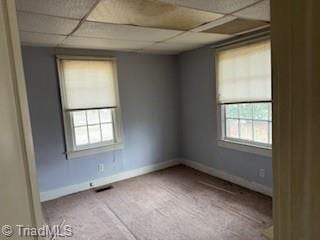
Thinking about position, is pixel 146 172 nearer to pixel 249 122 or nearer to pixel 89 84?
pixel 89 84

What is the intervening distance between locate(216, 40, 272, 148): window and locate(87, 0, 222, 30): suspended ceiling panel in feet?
3.45

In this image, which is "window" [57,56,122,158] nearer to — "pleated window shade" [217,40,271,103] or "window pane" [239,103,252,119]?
"pleated window shade" [217,40,271,103]

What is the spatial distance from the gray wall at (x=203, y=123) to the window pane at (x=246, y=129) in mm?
264

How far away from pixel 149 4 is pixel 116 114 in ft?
7.72

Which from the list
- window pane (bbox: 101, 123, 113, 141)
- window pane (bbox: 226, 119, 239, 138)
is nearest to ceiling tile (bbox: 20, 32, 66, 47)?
window pane (bbox: 101, 123, 113, 141)

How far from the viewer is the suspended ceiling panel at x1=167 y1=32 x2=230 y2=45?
3091 millimetres

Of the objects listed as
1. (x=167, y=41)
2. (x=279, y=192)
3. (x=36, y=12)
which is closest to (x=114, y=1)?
(x=36, y=12)

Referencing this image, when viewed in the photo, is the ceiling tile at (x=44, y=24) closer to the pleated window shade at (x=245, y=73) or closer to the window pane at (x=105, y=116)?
the window pane at (x=105, y=116)

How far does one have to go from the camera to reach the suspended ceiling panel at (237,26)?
2621 millimetres

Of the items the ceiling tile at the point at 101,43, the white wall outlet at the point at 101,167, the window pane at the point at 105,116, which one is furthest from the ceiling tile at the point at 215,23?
the white wall outlet at the point at 101,167

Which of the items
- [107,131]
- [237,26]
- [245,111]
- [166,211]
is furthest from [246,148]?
[107,131]

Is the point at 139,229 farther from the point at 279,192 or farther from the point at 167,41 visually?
the point at 167,41

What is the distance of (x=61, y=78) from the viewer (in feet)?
11.4

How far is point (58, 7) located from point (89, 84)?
187 cm
